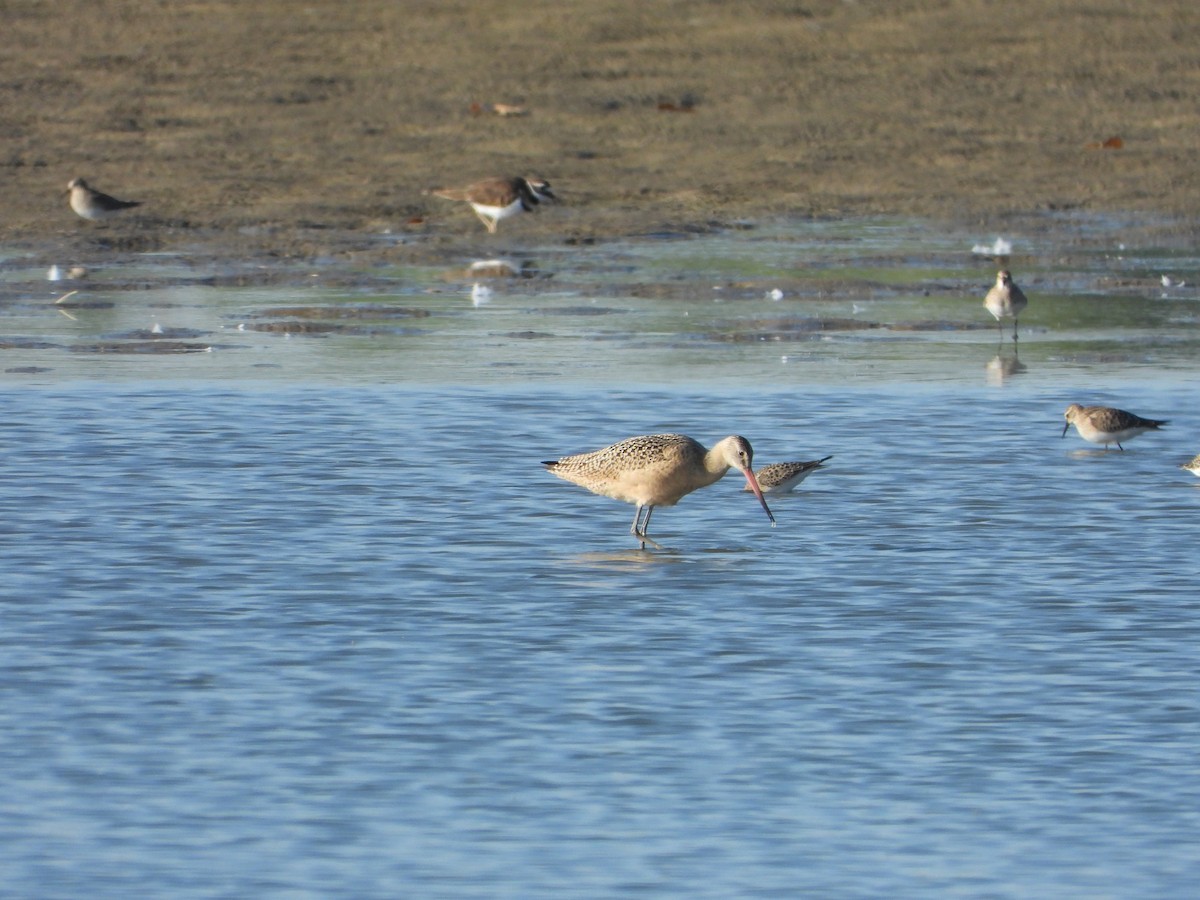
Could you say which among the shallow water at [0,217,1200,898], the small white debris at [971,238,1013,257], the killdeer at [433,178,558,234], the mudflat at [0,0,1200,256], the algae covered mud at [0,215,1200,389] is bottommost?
the shallow water at [0,217,1200,898]

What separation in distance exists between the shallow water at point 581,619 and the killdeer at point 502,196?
450 cm

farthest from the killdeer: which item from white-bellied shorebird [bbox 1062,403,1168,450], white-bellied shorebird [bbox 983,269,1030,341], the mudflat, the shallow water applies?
white-bellied shorebird [bbox 1062,403,1168,450]

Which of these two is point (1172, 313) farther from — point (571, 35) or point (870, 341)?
point (571, 35)

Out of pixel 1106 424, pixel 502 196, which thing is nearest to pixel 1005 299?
pixel 1106 424

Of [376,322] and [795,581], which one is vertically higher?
[376,322]

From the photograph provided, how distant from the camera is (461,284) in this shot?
21.4 metres

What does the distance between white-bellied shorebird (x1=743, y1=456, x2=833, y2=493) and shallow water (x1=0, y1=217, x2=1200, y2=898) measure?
11 centimetres

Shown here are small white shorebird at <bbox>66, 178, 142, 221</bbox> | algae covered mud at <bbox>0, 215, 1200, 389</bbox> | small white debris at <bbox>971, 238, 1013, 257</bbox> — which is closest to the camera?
algae covered mud at <bbox>0, 215, 1200, 389</bbox>

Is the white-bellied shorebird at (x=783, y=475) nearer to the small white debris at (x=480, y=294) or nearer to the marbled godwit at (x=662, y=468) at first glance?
the marbled godwit at (x=662, y=468)

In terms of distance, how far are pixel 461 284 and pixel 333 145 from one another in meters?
6.32

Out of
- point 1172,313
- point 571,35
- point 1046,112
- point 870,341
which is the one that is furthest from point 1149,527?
point 571,35

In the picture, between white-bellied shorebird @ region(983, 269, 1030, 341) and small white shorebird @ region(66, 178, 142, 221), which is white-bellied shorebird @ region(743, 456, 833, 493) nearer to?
white-bellied shorebird @ region(983, 269, 1030, 341)

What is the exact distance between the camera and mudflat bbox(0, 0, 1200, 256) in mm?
25094

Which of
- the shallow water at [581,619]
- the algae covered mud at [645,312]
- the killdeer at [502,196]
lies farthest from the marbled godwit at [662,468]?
the killdeer at [502,196]
